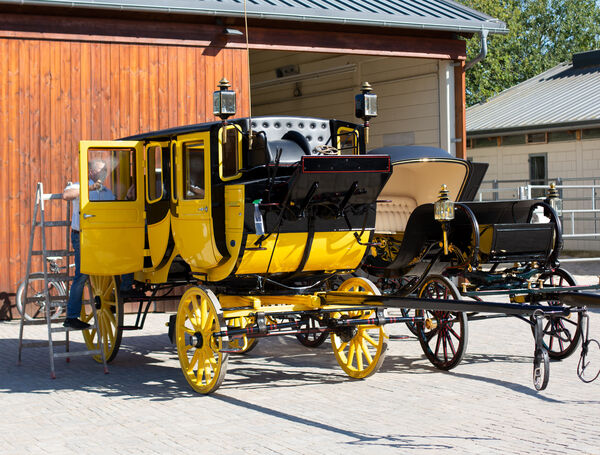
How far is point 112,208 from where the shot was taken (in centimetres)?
969

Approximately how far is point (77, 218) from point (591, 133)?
677 inches

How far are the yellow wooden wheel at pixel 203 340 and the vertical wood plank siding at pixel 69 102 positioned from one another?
5.32 metres

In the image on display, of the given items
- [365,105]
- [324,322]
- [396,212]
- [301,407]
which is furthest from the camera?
[396,212]

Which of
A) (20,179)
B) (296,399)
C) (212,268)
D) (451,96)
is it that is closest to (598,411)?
(296,399)

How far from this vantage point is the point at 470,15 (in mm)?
16297

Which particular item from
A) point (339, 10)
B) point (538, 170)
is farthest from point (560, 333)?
point (538, 170)

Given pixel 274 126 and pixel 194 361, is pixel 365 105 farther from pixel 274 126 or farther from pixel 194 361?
pixel 194 361

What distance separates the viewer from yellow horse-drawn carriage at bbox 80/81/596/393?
820cm

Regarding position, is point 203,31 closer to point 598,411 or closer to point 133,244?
point 133,244

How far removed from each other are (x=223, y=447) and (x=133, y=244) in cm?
387

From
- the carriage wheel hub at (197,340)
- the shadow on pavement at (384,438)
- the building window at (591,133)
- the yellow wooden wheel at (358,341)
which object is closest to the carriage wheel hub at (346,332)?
the yellow wooden wheel at (358,341)

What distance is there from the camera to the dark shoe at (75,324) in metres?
9.61

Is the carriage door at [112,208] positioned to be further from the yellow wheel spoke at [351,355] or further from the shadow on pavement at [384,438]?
the shadow on pavement at [384,438]

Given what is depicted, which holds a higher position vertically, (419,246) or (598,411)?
(419,246)
